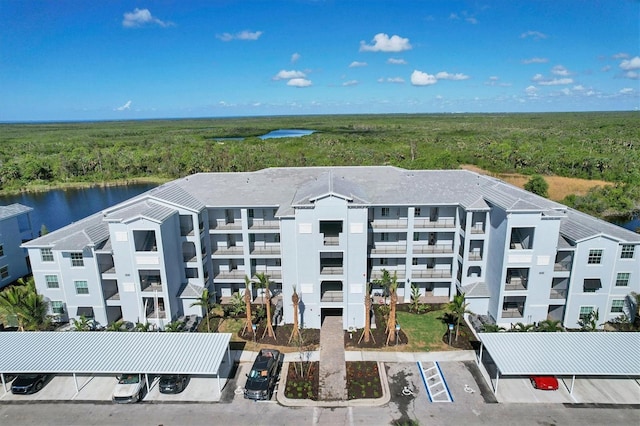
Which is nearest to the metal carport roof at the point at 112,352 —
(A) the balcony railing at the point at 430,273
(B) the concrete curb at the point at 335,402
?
(B) the concrete curb at the point at 335,402

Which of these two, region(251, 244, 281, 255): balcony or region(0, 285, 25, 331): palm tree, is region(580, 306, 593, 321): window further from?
region(0, 285, 25, 331): palm tree

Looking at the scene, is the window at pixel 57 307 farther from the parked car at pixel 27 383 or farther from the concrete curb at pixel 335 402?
the concrete curb at pixel 335 402

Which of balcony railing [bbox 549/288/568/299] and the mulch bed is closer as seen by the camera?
the mulch bed

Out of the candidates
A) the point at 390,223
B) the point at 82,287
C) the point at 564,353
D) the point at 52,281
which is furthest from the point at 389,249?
the point at 52,281

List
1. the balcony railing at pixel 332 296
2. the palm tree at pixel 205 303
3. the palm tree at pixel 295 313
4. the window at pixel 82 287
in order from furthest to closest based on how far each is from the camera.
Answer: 1. the balcony railing at pixel 332 296
2. the window at pixel 82 287
3. the palm tree at pixel 205 303
4. the palm tree at pixel 295 313

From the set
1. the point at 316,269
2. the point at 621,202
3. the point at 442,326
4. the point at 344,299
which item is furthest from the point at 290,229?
the point at 621,202

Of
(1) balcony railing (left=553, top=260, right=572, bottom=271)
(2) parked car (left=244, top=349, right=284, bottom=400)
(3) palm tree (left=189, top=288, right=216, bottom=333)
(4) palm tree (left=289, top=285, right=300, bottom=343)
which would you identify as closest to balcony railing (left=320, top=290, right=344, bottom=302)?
(4) palm tree (left=289, top=285, right=300, bottom=343)
